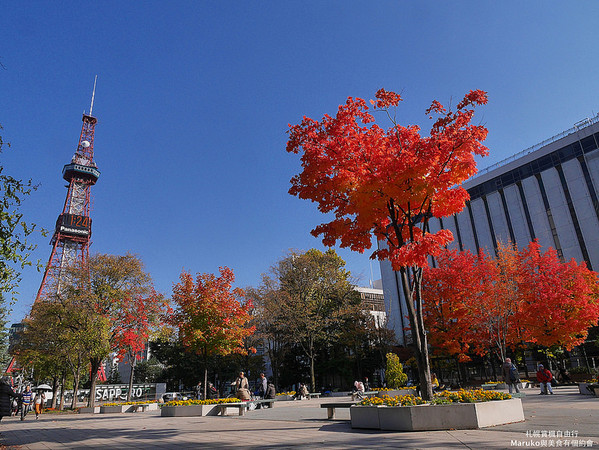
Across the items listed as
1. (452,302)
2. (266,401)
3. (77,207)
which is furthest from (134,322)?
(77,207)

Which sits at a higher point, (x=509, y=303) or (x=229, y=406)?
(x=509, y=303)

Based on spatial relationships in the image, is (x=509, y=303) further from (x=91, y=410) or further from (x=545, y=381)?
(x=91, y=410)

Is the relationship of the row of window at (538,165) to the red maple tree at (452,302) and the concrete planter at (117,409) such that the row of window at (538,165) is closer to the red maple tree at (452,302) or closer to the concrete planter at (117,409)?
the red maple tree at (452,302)

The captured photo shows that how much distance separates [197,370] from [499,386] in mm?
33451

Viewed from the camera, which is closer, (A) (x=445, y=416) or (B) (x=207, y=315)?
(A) (x=445, y=416)

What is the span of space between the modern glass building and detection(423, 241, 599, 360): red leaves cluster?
37.9 ft

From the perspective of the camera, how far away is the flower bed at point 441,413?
7195 millimetres

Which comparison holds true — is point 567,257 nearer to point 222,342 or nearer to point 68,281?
point 222,342

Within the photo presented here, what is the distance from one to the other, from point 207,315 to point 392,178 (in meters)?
11.6

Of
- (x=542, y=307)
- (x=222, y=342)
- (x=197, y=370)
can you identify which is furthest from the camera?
(x=197, y=370)

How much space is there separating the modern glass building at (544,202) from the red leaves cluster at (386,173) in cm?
2784

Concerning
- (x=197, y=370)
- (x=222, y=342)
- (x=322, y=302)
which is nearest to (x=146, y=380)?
(x=197, y=370)

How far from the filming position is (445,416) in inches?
285

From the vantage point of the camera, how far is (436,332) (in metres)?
24.0
